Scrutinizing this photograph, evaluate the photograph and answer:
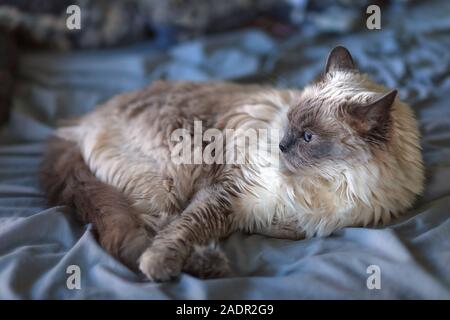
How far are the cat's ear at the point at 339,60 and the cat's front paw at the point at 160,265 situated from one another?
925 mm

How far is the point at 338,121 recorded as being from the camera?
152 centimetres

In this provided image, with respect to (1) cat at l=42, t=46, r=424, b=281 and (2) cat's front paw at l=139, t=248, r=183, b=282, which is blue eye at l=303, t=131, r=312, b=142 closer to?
(1) cat at l=42, t=46, r=424, b=281

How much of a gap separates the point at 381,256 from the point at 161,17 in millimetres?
2099

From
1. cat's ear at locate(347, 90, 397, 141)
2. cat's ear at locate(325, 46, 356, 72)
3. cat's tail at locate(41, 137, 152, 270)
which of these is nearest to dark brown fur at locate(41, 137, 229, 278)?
cat's tail at locate(41, 137, 152, 270)

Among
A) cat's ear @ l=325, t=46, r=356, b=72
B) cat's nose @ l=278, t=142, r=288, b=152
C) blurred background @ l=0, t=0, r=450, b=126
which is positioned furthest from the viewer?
blurred background @ l=0, t=0, r=450, b=126

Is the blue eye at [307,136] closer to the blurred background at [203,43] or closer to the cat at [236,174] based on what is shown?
the cat at [236,174]

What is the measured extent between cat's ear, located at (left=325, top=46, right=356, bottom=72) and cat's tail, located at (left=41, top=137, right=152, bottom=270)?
36.6 inches

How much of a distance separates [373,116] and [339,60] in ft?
1.24

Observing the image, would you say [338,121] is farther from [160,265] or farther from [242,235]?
[160,265]

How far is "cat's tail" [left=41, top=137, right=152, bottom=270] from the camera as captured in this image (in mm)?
1497

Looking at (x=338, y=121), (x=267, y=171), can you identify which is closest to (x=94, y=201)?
(x=267, y=171)

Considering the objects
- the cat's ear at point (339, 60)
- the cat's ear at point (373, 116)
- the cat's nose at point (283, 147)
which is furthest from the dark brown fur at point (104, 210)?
the cat's ear at point (339, 60)

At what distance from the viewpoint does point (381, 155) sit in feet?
4.90

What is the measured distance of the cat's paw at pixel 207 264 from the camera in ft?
4.72
